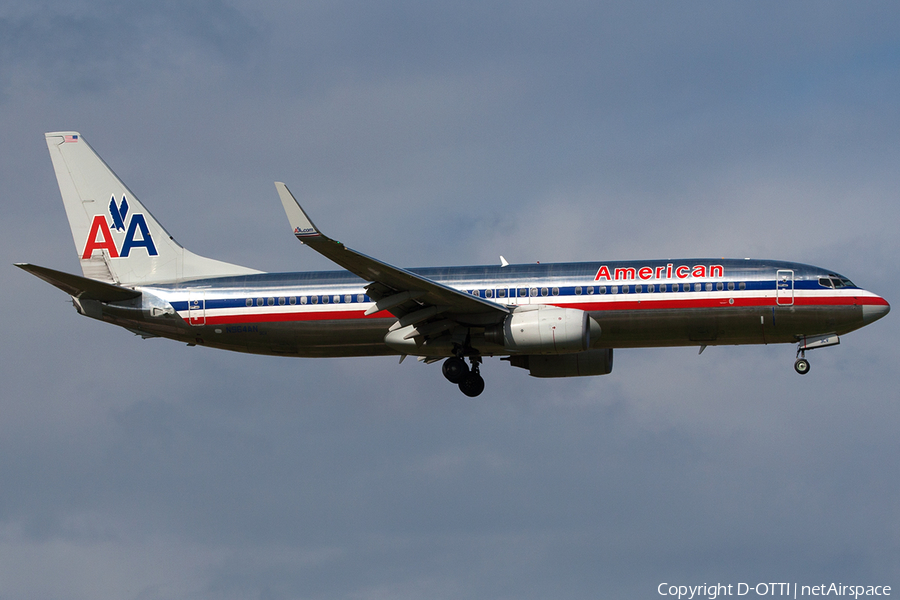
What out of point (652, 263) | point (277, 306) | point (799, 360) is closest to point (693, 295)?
point (652, 263)

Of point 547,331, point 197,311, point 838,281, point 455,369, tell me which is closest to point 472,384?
point 455,369

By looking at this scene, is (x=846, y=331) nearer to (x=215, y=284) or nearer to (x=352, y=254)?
(x=352, y=254)

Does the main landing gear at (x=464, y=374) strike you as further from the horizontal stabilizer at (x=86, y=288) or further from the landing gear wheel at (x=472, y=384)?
the horizontal stabilizer at (x=86, y=288)

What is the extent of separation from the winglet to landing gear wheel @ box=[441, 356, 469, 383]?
9.10 m

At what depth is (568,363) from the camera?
135 ft

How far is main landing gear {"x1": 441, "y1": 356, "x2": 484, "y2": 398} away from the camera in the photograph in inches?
1534

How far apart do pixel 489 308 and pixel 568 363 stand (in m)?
5.78

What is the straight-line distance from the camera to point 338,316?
128ft

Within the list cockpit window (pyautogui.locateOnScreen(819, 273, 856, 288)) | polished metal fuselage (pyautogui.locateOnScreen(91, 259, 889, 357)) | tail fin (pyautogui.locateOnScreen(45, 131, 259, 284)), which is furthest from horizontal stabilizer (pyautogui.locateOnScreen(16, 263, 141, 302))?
cockpit window (pyautogui.locateOnScreen(819, 273, 856, 288))

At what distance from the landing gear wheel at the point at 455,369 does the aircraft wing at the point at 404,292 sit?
6.22 ft

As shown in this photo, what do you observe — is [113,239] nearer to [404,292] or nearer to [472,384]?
[404,292]

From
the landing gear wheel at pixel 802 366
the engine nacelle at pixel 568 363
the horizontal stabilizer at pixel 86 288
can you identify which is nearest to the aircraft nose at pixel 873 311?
the landing gear wheel at pixel 802 366

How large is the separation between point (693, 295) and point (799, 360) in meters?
4.55

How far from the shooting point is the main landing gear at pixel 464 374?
39.0 meters
